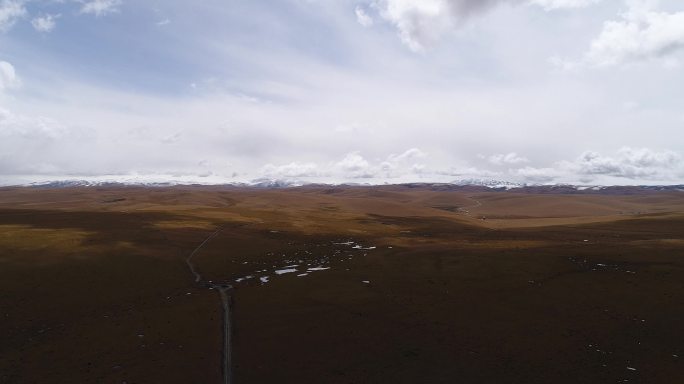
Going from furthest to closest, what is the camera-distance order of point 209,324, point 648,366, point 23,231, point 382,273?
point 23,231 → point 382,273 → point 209,324 → point 648,366

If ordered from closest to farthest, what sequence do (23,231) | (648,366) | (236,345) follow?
(648,366) < (236,345) < (23,231)

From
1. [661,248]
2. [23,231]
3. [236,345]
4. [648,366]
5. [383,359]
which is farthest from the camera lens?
[23,231]

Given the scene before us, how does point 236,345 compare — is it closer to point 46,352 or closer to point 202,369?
point 202,369

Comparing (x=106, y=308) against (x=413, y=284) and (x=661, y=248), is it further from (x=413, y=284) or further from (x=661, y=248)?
(x=661, y=248)

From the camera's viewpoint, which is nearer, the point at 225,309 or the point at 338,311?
the point at 225,309

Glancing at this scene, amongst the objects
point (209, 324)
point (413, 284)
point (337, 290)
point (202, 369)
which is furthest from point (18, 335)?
point (413, 284)

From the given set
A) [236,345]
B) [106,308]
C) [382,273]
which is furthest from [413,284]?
[106,308]

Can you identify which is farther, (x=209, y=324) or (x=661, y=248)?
(x=661, y=248)
